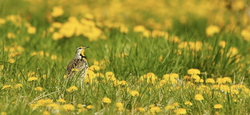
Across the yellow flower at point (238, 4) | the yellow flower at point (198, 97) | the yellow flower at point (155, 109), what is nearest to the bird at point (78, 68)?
the yellow flower at point (155, 109)

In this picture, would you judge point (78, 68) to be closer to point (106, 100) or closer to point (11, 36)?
point (106, 100)

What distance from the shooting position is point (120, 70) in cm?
582

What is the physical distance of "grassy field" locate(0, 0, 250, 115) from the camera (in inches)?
→ 171

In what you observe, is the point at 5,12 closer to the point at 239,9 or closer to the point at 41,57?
the point at 41,57

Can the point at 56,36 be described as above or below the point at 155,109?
above

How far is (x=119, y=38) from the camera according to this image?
723 centimetres

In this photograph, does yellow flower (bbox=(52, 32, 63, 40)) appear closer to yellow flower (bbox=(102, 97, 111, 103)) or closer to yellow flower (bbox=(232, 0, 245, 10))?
yellow flower (bbox=(232, 0, 245, 10))

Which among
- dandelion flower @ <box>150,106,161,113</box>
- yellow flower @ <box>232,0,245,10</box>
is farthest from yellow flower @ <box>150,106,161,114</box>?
yellow flower @ <box>232,0,245,10</box>

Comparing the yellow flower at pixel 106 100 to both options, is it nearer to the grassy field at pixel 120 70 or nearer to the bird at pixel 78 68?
the grassy field at pixel 120 70

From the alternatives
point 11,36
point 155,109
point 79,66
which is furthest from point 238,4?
point 155,109

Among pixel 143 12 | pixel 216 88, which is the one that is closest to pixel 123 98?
pixel 216 88

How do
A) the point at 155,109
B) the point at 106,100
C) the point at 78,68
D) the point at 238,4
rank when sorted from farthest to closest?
the point at 238,4 < the point at 78,68 < the point at 106,100 < the point at 155,109

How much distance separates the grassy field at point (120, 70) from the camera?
14.3 ft

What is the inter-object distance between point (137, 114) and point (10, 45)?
3869 mm
